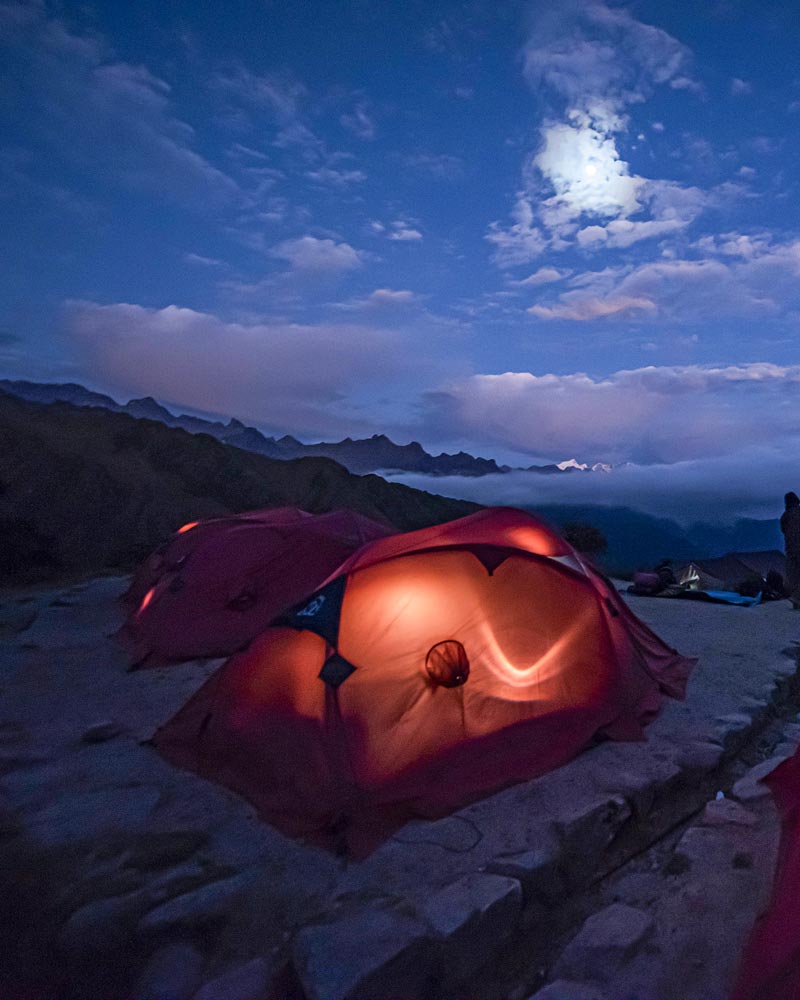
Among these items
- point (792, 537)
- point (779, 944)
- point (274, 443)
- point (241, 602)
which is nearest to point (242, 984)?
point (779, 944)

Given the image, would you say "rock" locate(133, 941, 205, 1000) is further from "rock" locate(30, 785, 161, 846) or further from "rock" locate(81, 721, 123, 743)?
"rock" locate(81, 721, 123, 743)

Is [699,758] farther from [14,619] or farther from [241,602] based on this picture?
[14,619]

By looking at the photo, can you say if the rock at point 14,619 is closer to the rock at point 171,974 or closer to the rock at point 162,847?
the rock at point 162,847

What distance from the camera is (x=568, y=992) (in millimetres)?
2633

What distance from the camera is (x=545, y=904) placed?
10.5 feet

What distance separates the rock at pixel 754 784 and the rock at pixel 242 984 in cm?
334

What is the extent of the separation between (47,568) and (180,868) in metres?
16.9

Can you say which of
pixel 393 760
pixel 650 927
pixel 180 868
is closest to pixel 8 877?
pixel 180 868

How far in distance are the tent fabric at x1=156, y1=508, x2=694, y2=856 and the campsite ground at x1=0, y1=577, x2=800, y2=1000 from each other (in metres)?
0.19

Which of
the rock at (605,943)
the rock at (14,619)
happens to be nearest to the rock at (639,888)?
the rock at (605,943)

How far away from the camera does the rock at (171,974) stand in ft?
8.40

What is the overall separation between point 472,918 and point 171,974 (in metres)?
1.44

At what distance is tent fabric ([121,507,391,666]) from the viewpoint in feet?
25.8

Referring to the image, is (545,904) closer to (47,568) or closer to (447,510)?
(47,568)
